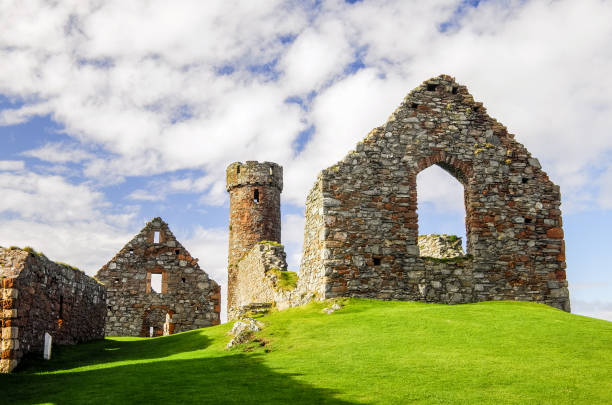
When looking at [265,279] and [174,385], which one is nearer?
[174,385]

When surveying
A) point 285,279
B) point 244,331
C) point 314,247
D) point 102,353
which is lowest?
point 102,353

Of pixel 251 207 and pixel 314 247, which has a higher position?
pixel 251 207

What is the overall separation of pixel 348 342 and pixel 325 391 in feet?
10.5

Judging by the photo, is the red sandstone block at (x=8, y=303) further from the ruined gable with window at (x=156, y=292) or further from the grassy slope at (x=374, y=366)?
the ruined gable with window at (x=156, y=292)

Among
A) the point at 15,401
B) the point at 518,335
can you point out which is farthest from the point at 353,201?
the point at 15,401

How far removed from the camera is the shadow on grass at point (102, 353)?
12.5 metres

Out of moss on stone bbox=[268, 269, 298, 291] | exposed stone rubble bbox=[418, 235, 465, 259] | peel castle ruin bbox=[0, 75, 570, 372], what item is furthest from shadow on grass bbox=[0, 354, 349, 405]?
exposed stone rubble bbox=[418, 235, 465, 259]

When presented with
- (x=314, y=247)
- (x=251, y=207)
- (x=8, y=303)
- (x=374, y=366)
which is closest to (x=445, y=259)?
(x=314, y=247)

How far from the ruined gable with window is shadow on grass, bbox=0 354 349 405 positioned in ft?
47.3

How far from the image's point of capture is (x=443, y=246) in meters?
20.0

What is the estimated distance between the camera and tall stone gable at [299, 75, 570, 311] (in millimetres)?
16172

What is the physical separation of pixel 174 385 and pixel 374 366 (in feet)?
10.7

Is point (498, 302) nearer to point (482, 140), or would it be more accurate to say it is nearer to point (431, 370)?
point (482, 140)

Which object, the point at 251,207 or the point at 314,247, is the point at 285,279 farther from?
the point at 251,207
